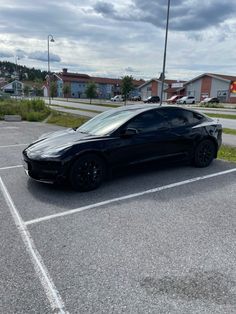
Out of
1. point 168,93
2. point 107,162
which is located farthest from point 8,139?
point 168,93

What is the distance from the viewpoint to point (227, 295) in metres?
2.35

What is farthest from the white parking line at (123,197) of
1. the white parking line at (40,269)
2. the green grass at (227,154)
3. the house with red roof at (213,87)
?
the house with red roof at (213,87)

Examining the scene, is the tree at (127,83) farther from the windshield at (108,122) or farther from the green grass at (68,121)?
the windshield at (108,122)

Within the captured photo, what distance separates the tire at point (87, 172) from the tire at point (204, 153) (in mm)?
2315

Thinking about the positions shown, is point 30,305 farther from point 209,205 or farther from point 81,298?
point 209,205

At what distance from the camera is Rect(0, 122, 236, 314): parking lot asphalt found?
2.30 metres

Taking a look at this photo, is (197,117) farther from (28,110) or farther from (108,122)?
(28,110)

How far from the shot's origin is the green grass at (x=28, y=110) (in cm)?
1872

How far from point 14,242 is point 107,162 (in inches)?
86.8

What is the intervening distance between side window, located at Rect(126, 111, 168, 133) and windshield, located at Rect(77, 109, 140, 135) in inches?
5.4

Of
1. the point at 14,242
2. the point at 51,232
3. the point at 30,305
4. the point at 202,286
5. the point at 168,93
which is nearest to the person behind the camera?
the point at 30,305

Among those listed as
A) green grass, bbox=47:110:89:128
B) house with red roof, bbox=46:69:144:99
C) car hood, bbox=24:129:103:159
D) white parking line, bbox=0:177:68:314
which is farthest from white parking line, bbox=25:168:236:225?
house with red roof, bbox=46:69:144:99

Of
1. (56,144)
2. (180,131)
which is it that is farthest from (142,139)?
(56,144)

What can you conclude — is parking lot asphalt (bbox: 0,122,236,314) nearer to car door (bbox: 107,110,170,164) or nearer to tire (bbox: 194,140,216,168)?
car door (bbox: 107,110,170,164)
